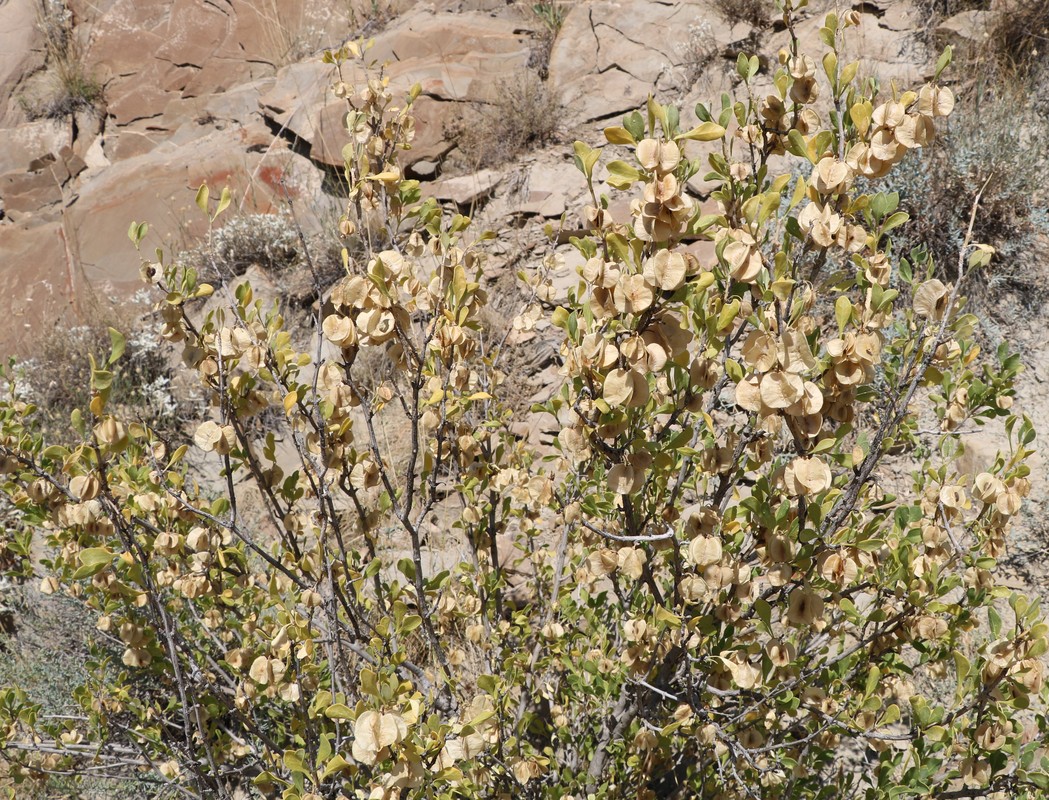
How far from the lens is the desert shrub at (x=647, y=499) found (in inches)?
37.6

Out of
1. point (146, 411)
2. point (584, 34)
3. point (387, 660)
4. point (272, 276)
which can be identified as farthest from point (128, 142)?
point (387, 660)

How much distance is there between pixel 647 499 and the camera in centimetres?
140

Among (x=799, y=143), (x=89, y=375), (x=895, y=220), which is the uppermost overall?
(x=799, y=143)

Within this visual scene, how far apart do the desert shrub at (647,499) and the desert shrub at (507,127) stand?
3.62 m

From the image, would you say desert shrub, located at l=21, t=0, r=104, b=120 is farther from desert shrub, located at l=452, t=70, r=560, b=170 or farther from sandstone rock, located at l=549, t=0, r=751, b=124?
sandstone rock, located at l=549, t=0, r=751, b=124

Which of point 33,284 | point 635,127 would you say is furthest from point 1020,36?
point 33,284

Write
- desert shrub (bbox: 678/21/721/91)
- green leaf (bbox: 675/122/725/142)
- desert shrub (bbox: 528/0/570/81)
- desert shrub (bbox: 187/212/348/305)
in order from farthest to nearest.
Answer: desert shrub (bbox: 528/0/570/81) → desert shrub (bbox: 678/21/721/91) → desert shrub (bbox: 187/212/348/305) → green leaf (bbox: 675/122/725/142)

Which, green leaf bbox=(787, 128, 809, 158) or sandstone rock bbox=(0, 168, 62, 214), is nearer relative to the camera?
green leaf bbox=(787, 128, 809, 158)

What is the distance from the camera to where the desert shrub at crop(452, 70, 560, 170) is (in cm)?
523

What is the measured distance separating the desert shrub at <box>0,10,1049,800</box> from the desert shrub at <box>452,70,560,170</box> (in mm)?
3616

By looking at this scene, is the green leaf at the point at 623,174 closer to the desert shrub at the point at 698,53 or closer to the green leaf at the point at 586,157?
the green leaf at the point at 586,157

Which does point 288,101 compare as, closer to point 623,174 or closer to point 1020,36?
point 1020,36

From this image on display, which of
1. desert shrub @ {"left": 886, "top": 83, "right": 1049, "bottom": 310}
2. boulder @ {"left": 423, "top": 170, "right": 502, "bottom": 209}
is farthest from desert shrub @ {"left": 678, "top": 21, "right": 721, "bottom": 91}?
desert shrub @ {"left": 886, "top": 83, "right": 1049, "bottom": 310}

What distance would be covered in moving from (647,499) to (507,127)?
438 cm
